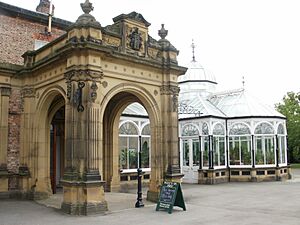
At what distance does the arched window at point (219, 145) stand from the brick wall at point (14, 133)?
10576 mm

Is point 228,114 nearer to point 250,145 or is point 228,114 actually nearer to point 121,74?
point 250,145

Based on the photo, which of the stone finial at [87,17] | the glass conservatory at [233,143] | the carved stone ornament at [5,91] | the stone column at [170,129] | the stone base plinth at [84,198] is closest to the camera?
the stone base plinth at [84,198]

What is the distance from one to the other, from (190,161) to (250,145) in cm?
345

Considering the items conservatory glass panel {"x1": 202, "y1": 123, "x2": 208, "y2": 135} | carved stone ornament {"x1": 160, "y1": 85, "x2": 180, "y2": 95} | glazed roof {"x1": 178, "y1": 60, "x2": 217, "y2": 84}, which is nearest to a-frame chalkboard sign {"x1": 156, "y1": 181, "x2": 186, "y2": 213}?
carved stone ornament {"x1": 160, "y1": 85, "x2": 180, "y2": 95}

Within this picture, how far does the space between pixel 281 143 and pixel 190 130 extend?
214 inches

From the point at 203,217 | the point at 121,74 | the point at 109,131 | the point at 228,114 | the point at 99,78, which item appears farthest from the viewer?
the point at 228,114

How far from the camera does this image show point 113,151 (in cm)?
1398

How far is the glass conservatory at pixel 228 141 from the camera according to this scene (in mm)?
18625

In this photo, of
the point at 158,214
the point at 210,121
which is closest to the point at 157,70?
the point at 158,214

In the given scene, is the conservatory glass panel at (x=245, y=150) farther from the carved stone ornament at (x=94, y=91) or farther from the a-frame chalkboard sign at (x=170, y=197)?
the carved stone ornament at (x=94, y=91)

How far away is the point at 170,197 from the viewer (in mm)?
9594

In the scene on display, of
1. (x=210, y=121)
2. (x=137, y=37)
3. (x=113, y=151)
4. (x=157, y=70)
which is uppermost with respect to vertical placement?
(x=137, y=37)

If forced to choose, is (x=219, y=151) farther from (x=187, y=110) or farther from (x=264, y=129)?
(x=187, y=110)

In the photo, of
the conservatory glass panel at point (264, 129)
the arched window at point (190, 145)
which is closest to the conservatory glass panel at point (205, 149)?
the arched window at point (190, 145)
